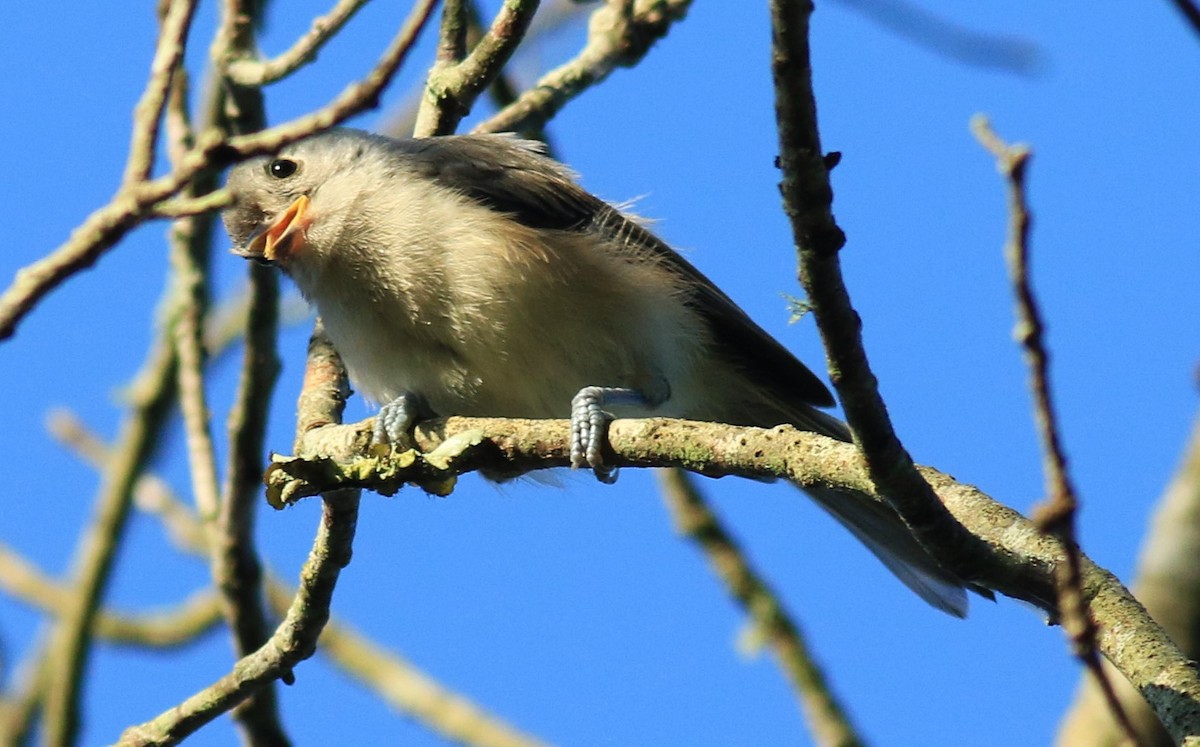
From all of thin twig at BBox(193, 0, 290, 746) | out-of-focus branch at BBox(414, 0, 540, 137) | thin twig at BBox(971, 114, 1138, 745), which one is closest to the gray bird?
out-of-focus branch at BBox(414, 0, 540, 137)

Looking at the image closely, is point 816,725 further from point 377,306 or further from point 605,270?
point 377,306

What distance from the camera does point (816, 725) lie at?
5289 mm

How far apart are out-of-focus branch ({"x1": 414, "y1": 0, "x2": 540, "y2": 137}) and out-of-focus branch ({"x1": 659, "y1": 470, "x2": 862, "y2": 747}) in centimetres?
181

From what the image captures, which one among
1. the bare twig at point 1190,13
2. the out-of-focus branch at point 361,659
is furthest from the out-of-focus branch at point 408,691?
the bare twig at point 1190,13

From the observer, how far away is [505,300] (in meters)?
4.72

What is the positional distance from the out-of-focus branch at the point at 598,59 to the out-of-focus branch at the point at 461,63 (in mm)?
219

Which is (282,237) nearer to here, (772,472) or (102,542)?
(102,542)

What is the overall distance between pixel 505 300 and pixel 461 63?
965mm

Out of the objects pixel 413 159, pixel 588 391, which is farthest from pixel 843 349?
pixel 413 159

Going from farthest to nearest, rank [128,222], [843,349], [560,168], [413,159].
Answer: [560,168] < [413,159] < [843,349] < [128,222]

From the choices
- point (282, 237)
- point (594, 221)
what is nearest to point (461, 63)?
point (594, 221)

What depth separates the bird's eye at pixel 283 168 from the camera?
5422 millimetres

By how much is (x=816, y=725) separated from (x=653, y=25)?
2660 millimetres

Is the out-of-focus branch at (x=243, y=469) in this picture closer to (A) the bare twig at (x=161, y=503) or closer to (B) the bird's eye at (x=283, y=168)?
(B) the bird's eye at (x=283, y=168)
